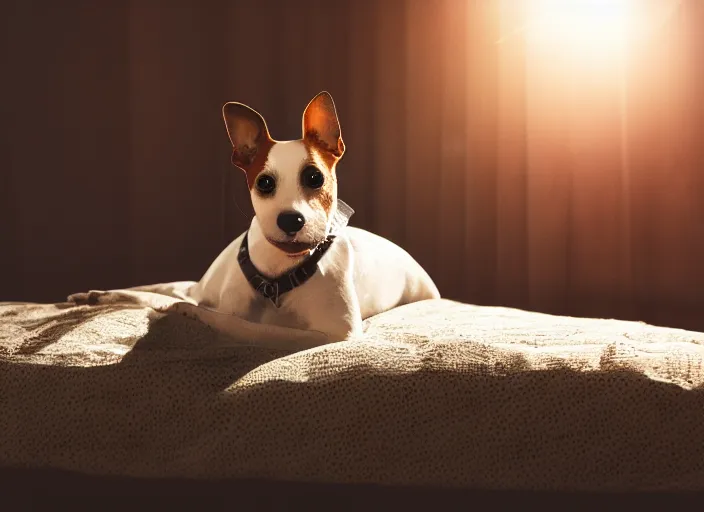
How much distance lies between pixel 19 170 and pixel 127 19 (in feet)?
2.12

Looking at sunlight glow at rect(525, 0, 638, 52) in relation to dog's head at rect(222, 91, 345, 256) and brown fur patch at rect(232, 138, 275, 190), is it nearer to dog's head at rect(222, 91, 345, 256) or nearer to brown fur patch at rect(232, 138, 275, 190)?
dog's head at rect(222, 91, 345, 256)

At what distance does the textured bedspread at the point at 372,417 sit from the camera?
0.95m

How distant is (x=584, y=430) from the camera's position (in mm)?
953

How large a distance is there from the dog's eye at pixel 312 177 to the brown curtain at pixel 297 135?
125 centimetres

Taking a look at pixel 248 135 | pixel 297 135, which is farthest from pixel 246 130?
pixel 297 135

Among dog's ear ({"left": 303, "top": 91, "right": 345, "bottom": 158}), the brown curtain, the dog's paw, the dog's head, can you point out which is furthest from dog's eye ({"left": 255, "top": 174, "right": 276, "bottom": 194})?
the brown curtain

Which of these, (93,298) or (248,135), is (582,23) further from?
(93,298)

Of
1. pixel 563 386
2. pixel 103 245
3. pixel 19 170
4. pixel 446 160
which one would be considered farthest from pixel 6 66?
pixel 563 386

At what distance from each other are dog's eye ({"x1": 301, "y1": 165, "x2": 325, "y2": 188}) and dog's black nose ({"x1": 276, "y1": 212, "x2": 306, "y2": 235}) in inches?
2.9

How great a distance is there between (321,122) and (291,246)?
0.25m

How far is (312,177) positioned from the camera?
4.04 ft

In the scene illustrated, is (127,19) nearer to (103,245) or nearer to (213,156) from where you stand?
(213,156)

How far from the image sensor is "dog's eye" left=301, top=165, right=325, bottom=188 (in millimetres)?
1229

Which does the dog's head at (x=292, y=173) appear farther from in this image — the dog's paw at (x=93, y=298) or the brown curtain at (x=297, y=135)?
the brown curtain at (x=297, y=135)
